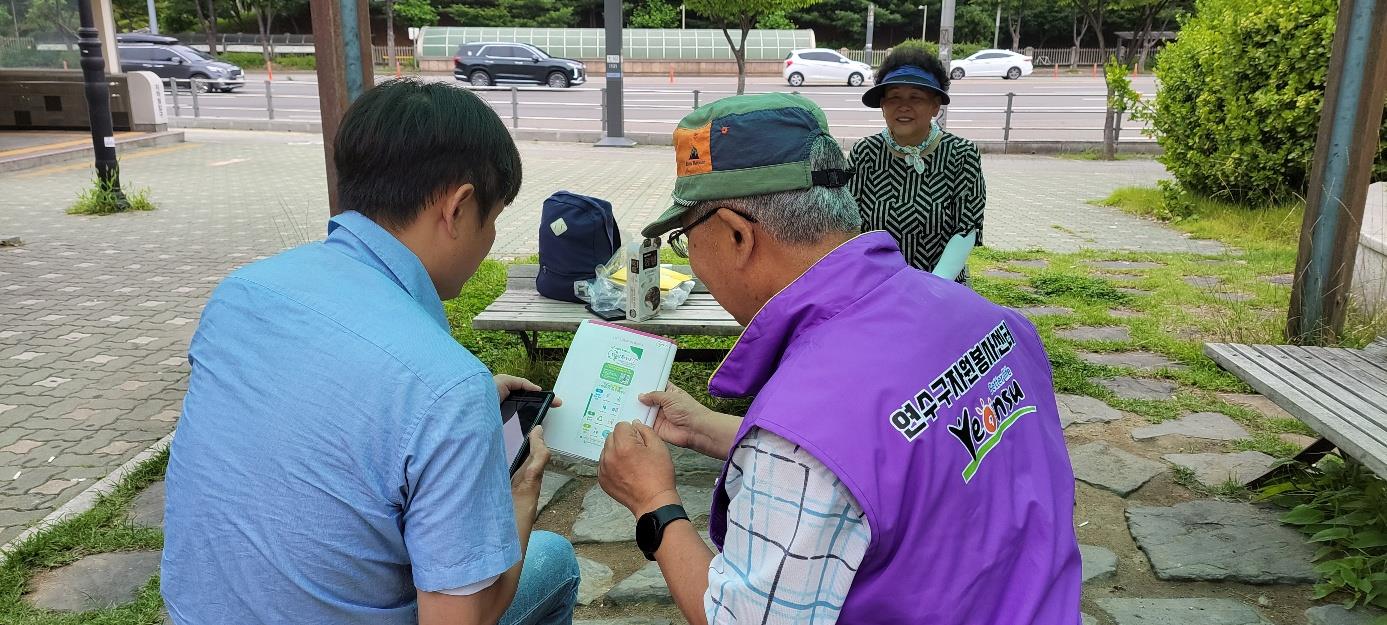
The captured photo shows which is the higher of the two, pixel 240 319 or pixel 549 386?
pixel 240 319

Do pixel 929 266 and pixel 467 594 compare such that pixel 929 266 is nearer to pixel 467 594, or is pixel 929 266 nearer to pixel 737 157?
pixel 737 157

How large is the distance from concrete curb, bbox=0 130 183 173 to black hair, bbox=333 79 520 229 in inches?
563

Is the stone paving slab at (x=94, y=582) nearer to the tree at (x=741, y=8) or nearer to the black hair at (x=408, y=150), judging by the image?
the black hair at (x=408, y=150)

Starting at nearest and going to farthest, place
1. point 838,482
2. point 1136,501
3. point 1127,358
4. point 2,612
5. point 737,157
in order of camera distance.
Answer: point 838,482 < point 737,157 < point 2,612 < point 1136,501 < point 1127,358

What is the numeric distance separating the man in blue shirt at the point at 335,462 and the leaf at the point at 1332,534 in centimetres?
301

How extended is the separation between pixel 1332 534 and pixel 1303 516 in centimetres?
18

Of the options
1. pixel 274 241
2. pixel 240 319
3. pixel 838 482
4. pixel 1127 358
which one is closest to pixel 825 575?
pixel 838 482

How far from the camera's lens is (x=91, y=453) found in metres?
4.00

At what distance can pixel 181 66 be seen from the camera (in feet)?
93.6

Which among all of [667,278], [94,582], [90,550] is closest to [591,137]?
[667,278]

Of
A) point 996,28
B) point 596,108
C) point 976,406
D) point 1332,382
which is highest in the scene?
point 996,28

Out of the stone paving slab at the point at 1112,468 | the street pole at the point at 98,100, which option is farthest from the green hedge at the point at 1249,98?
the street pole at the point at 98,100

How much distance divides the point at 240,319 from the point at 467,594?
0.50 m

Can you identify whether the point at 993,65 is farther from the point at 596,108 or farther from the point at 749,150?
the point at 749,150
